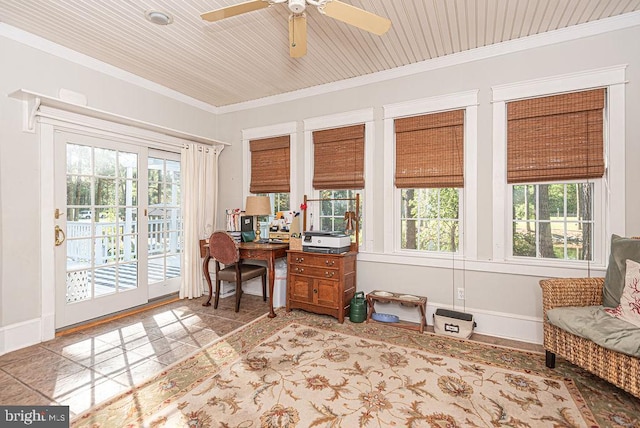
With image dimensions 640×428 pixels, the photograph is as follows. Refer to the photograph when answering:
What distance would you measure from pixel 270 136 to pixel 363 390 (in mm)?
3290

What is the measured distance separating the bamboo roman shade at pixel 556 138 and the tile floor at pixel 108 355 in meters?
1.57

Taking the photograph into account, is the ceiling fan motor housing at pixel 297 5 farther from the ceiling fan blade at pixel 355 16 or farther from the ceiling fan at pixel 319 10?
the ceiling fan blade at pixel 355 16

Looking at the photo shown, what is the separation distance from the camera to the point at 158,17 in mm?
2510

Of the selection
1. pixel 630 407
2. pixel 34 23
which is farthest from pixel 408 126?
pixel 34 23

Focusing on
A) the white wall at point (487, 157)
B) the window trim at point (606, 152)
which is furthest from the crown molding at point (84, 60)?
the window trim at point (606, 152)

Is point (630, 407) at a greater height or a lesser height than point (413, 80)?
lesser

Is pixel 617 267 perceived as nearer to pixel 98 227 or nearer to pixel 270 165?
pixel 270 165

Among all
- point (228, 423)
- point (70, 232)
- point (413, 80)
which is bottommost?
point (228, 423)

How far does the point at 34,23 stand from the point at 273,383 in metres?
3.48

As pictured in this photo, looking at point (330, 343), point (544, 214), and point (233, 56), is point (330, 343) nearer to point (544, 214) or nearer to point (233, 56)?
point (544, 214)

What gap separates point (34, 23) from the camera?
2.59 meters

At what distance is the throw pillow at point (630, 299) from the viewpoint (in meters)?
1.96

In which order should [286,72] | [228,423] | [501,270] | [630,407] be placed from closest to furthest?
1. [228,423]
2. [630,407]
3. [501,270]
4. [286,72]

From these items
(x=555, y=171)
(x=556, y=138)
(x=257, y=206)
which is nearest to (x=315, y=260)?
(x=257, y=206)
